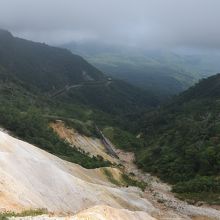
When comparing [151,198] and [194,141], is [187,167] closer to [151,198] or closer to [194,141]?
[194,141]

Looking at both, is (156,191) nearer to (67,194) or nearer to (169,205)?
(169,205)

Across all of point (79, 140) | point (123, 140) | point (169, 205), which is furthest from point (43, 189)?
point (123, 140)

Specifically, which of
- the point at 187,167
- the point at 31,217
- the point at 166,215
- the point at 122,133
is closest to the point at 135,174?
the point at 187,167

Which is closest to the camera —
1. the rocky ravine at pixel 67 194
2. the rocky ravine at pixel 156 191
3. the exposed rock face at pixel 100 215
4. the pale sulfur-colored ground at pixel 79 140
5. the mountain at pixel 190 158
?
the exposed rock face at pixel 100 215

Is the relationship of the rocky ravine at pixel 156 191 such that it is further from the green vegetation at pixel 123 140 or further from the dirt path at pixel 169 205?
the green vegetation at pixel 123 140

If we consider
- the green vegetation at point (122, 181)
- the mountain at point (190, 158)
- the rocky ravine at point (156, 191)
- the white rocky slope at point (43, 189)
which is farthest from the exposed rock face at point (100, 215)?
the mountain at point (190, 158)

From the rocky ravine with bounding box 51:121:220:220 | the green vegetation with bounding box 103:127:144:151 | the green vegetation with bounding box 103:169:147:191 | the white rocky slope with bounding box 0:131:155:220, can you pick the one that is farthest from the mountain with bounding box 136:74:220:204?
the white rocky slope with bounding box 0:131:155:220
